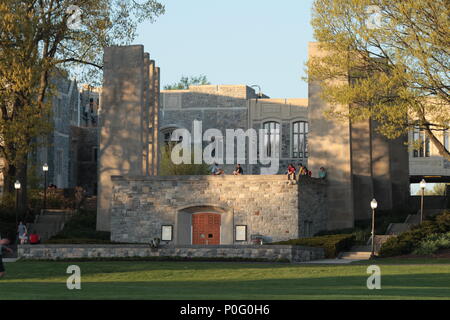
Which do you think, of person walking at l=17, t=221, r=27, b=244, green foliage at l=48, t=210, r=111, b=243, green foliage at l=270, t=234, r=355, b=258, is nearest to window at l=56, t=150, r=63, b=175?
green foliage at l=48, t=210, r=111, b=243

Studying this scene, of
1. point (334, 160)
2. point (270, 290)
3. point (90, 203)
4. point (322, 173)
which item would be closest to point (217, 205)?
point (322, 173)

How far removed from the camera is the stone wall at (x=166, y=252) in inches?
1457

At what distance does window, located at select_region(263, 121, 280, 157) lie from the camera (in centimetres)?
7656

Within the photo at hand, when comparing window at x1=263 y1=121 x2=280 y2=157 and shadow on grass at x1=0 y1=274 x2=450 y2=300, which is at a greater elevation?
window at x1=263 y1=121 x2=280 y2=157

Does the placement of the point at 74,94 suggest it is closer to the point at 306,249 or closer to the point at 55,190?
the point at 55,190

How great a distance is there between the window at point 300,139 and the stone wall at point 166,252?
1464 inches

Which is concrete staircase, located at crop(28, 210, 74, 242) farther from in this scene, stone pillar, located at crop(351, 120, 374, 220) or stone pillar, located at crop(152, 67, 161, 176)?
stone pillar, located at crop(351, 120, 374, 220)

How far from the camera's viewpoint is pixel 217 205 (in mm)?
46906

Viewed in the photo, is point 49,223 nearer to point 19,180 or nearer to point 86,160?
point 19,180

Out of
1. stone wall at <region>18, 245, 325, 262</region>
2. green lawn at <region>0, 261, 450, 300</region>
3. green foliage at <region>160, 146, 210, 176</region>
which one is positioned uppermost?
A: green foliage at <region>160, 146, 210, 176</region>

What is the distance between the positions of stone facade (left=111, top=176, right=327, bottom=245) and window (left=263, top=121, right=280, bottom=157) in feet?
91.8

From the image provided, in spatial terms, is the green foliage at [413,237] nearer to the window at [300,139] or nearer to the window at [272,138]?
the window at [300,139]
